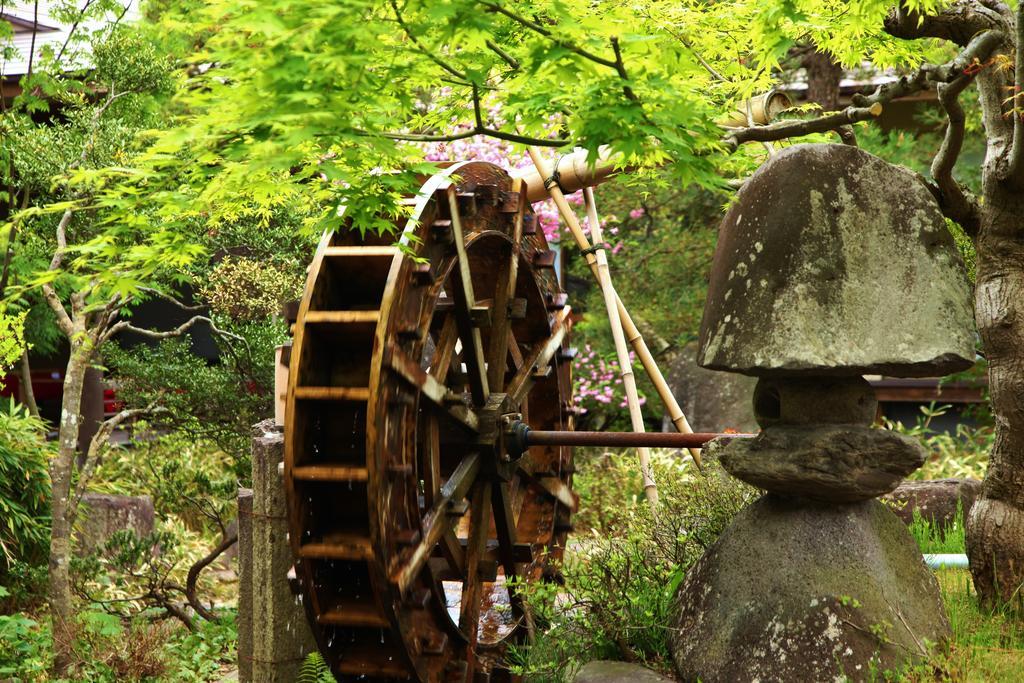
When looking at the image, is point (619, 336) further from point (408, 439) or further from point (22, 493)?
point (22, 493)

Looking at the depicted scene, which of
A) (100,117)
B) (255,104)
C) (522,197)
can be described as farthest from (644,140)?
(100,117)

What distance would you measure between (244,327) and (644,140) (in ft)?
21.0

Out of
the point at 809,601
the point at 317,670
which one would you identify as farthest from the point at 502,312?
the point at 809,601

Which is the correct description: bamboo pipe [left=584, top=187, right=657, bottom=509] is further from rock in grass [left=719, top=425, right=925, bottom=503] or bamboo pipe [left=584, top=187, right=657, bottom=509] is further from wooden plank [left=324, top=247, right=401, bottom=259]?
wooden plank [left=324, top=247, right=401, bottom=259]

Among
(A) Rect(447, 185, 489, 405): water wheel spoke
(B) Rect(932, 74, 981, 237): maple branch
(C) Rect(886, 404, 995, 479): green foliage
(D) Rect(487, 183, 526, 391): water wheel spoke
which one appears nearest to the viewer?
(A) Rect(447, 185, 489, 405): water wheel spoke

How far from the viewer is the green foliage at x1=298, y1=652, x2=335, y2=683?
5152 millimetres

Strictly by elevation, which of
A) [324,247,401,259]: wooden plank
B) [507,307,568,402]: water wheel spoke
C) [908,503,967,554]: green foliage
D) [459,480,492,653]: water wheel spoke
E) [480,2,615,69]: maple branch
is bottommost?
[908,503,967,554]: green foliage

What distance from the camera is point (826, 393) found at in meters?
5.37

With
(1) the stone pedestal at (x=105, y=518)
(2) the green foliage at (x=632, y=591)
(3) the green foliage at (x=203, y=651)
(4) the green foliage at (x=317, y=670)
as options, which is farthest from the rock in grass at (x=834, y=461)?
(1) the stone pedestal at (x=105, y=518)

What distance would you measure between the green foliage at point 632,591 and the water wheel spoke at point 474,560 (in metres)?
0.31

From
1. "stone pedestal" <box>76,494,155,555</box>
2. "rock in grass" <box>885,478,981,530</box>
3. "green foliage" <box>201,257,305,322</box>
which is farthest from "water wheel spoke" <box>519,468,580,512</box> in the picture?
"stone pedestal" <box>76,494,155,555</box>

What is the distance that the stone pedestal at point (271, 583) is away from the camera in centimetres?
566

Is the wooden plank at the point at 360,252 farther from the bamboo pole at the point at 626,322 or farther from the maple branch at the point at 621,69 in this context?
the bamboo pole at the point at 626,322

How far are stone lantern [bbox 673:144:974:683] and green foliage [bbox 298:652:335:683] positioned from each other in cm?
177
